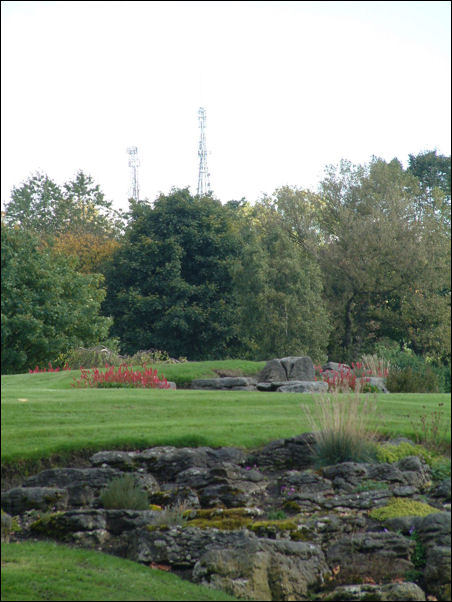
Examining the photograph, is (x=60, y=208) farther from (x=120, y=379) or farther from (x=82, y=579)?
(x=82, y=579)

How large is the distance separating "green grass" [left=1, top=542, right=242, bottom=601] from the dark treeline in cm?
1017

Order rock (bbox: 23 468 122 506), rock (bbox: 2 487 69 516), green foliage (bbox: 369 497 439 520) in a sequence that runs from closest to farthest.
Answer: rock (bbox: 2 487 69 516)
green foliage (bbox: 369 497 439 520)
rock (bbox: 23 468 122 506)

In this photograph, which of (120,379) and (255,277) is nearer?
(120,379)

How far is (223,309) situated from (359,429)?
2209 cm

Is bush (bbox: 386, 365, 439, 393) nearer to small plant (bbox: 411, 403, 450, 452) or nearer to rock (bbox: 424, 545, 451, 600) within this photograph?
small plant (bbox: 411, 403, 450, 452)

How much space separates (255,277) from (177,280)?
7.48 m

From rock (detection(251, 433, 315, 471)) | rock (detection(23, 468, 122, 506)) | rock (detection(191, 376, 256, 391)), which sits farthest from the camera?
rock (detection(191, 376, 256, 391))

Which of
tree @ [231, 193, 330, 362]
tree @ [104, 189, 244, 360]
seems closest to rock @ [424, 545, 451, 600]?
tree @ [231, 193, 330, 362]

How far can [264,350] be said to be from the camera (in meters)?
26.4

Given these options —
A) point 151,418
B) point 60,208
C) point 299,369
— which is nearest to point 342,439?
point 151,418

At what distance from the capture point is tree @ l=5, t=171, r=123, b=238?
49.7m

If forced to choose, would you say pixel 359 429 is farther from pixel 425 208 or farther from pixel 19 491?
pixel 425 208

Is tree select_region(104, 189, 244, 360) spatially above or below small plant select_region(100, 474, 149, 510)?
above

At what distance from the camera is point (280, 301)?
26.1 m
